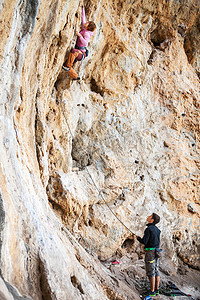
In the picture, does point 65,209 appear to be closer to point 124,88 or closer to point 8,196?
point 8,196

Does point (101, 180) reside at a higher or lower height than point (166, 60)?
lower

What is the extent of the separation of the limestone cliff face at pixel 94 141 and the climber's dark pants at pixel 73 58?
0.59 ft

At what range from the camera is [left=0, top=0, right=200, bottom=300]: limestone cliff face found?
317 cm

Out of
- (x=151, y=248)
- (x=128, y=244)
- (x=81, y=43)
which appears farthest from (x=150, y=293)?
(x=81, y=43)

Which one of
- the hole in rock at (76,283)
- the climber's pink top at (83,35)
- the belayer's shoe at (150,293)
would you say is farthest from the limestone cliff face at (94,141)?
the belayer's shoe at (150,293)

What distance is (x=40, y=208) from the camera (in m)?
3.76

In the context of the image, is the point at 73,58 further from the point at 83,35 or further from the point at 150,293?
the point at 150,293

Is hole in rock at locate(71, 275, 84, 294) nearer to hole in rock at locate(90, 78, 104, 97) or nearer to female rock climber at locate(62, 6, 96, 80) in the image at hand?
female rock climber at locate(62, 6, 96, 80)

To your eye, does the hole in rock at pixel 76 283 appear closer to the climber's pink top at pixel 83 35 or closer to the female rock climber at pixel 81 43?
the female rock climber at pixel 81 43

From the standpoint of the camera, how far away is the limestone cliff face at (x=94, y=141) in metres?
3.17

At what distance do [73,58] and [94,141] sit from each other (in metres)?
2.14

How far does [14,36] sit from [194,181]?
6204 mm

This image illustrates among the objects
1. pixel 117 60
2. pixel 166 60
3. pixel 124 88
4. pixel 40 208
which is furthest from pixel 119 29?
pixel 40 208

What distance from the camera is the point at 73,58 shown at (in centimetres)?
545
